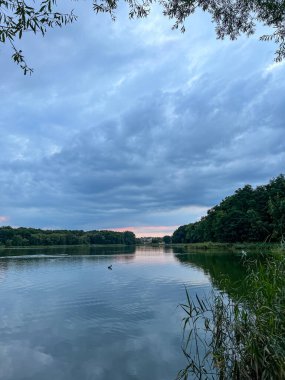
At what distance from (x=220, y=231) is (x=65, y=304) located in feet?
267

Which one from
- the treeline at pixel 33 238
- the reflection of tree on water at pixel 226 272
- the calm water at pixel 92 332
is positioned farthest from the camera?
the treeline at pixel 33 238

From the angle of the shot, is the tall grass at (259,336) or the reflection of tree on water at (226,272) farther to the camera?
the reflection of tree on water at (226,272)

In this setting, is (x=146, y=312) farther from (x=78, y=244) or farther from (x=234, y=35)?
(x=78, y=244)

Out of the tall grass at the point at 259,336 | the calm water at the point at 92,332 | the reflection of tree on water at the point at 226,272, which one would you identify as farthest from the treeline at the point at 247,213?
the tall grass at the point at 259,336

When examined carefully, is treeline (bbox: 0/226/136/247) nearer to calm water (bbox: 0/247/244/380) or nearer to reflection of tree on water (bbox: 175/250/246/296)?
reflection of tree on water (bbox: 175/250/246/296)

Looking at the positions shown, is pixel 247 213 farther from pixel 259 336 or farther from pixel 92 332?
pixel 259 336

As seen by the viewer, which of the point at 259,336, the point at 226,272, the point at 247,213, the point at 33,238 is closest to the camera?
the point at 259,336

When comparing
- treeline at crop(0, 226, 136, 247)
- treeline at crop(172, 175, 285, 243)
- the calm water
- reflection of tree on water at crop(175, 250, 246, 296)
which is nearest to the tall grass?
reflection of tree on water at crop(175, 250, 246, 296)

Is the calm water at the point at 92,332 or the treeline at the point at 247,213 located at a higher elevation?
the treeline at the point at 247,213

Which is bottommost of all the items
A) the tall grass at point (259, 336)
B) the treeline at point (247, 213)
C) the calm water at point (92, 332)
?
the calm water at point (92, 332)

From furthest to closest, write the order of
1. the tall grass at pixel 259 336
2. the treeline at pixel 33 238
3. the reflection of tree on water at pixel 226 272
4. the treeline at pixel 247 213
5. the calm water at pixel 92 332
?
the treeline at pixel 33 238
the treeline at pixel 247 213
the calm water at pixel 92 332
the reflection of tree on water at pixel 226 272
the tall grass at pixel 259 336

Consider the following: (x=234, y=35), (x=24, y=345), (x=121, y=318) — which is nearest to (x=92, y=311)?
(x=121, y=318)

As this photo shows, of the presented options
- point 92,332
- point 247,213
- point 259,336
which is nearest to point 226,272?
point 92,332

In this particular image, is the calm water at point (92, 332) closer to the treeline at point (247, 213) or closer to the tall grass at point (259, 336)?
the tall grass at point (259, 336)
